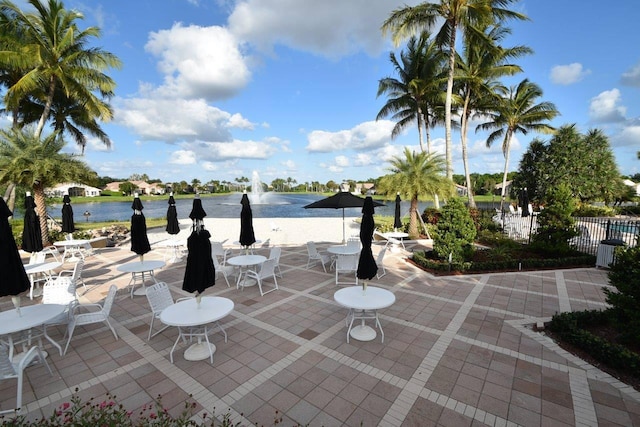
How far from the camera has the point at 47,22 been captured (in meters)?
15.2

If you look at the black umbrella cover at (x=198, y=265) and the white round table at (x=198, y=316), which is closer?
the white round table at (x=198, y=316)

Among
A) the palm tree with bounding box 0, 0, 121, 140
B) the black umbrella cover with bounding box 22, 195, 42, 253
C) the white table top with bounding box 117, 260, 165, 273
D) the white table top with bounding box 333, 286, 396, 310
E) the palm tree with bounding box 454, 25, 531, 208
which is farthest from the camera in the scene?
the palm tree with bounding box 454, 25, 531, 208

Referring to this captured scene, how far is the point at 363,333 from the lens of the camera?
214 inches

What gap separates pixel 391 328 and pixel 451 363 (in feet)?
4.51

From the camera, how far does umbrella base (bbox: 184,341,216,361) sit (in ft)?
15.5

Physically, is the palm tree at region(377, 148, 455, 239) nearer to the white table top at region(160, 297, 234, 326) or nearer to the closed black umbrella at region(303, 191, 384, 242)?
the closed black umbrella at region(303, 191, 384, 242)

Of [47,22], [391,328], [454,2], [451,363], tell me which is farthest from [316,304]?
[47,22]

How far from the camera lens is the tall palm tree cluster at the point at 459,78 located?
1571 cm

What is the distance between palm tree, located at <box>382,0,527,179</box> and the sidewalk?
482 inches

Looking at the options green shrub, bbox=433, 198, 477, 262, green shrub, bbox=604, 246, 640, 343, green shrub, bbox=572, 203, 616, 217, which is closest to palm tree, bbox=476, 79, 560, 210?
green shrub, bbox=572, 203, 616, 217

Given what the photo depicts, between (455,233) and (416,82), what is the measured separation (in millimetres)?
14740

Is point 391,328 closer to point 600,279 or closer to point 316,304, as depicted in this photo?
point 316,304

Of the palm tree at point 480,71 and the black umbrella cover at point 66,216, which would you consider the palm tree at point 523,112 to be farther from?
the black umbrella cover at point 66,216

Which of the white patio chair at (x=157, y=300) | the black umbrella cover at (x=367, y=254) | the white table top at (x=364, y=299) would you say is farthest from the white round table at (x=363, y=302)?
the white patio chair at (x=157, y=300)
